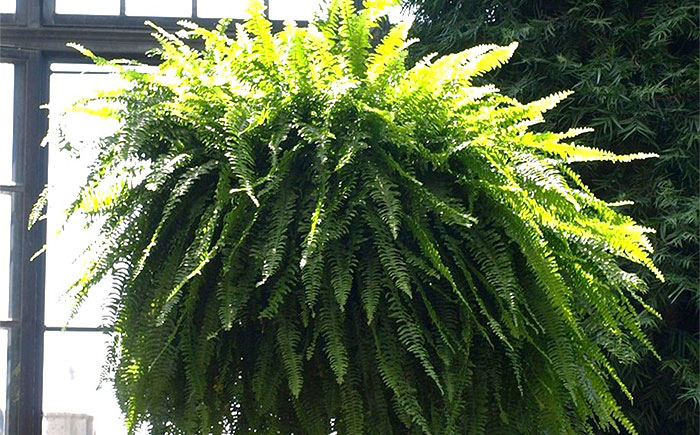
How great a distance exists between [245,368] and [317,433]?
136 millimetres

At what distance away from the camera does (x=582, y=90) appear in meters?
2.28

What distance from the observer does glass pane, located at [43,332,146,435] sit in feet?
8.11

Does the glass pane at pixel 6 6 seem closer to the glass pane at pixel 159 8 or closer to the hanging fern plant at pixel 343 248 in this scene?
the glass pane at pixel 159 8

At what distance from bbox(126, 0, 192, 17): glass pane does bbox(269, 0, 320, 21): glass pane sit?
22 centimetres

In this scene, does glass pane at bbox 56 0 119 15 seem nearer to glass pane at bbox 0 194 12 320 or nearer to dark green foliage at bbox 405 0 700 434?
glass pane at bbox 0 194 12 320

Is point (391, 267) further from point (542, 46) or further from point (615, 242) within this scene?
point (542, 46)

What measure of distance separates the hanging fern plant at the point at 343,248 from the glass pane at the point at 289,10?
1.24 metres

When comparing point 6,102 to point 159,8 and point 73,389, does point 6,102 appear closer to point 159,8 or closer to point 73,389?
point 159,8

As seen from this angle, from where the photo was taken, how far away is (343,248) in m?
1.32

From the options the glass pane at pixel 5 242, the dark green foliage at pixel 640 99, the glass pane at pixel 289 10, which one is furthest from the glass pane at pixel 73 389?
the dark green foliage at pixel 640 99

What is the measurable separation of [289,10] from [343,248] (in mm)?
1451

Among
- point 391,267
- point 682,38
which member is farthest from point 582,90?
point 391,267

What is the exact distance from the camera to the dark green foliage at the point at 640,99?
2209 millimetres

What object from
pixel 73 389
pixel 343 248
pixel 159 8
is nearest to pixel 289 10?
pixel 159 8
